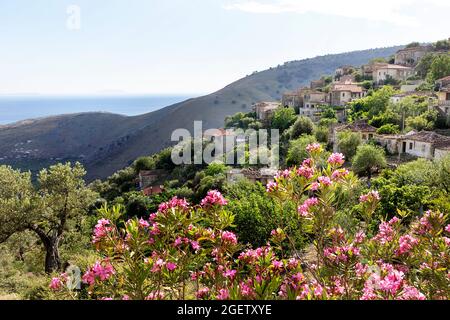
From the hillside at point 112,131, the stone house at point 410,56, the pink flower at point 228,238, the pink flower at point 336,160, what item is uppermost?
the stone house at point 410,56

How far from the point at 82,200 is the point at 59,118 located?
17000 centimetres

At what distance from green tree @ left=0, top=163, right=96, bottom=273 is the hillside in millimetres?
81502

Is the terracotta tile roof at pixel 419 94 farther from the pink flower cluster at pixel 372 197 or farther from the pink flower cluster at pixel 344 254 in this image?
the pink flower cluster at pixel 344 254

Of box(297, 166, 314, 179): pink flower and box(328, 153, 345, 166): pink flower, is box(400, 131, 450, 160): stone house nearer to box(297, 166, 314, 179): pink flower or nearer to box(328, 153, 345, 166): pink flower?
box(328, 153, 345, 166): pink flower

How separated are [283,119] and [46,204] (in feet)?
138

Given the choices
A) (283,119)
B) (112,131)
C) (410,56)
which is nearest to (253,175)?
(283,119)

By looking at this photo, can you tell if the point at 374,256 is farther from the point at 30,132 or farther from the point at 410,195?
the point at 30,132

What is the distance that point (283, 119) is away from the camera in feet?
189

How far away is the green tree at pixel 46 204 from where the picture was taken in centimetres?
1856

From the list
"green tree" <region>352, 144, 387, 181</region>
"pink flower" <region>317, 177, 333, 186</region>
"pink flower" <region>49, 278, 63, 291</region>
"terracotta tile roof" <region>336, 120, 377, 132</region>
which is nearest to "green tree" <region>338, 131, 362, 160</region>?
"terracotta tile roof" <region>336, 120, 377, 132</region>

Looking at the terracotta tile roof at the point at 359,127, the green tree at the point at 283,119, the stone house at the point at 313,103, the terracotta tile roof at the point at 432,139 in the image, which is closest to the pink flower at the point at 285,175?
the terracotta tile roof at the point at 432,139

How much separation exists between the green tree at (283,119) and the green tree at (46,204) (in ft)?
126

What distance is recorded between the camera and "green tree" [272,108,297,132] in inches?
2231
